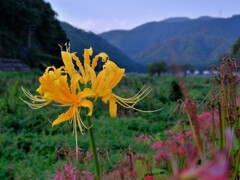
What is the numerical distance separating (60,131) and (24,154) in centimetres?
155

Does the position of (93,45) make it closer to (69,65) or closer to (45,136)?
(45,136)

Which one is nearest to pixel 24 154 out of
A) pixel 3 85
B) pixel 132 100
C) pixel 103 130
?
pixel 103 130

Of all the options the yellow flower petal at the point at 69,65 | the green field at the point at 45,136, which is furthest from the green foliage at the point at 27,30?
the yellow flower petal at the point at 69,65

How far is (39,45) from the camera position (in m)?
29.0

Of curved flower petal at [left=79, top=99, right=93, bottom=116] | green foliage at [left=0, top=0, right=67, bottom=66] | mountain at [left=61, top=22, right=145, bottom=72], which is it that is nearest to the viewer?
curved flower petal at [left=79, top=99, right=93, bottom=116]

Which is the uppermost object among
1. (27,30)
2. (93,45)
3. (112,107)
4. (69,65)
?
(27,30)

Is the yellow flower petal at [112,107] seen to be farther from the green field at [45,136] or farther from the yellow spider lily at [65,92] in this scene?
the green field at [45,136]

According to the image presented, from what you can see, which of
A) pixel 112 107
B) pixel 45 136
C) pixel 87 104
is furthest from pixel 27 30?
pixel 87 104

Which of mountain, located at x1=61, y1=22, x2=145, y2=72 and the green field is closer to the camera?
mountain, located at x1=61, y1=22, x2=145, y2=72


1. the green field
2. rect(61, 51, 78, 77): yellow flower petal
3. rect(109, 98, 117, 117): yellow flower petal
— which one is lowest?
the green field

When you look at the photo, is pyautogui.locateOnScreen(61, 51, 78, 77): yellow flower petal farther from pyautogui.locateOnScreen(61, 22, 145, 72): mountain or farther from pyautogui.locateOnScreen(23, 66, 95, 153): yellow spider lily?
pyautogui.locateOnScreen(61, 22, 145, 72): mountain

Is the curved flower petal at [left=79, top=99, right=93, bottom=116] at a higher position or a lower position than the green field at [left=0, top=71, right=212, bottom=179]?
higher

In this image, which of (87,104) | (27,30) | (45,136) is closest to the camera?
(87,104)

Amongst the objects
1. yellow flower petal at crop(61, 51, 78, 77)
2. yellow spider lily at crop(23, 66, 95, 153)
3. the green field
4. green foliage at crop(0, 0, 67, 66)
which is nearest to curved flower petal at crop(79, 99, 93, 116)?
yellow spider lily at crop(23, 66, 95, 153)
